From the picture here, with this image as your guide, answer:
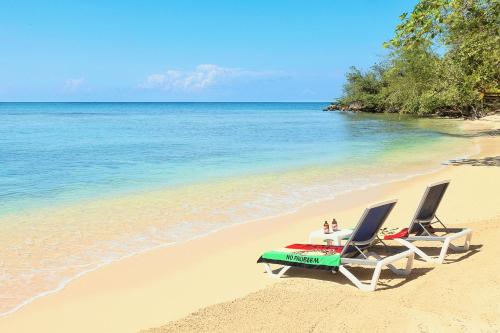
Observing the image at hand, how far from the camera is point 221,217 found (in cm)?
1113

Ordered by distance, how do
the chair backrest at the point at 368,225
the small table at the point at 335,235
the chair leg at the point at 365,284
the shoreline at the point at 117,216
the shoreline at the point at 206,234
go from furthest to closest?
the small table at the point at 335,235
the shoreline at the point at 117,216
the shoreline at the point at 206,234
the chair backrest at the point at 368,225
the chair leg at the point at 365,284

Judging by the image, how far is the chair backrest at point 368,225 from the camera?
255 inches

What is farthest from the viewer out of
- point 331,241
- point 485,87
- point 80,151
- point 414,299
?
point 80,151

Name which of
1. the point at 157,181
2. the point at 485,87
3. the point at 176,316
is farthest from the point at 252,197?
the point at 485,87

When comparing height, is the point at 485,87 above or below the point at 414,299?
above

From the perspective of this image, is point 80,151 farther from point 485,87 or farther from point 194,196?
point 485,87

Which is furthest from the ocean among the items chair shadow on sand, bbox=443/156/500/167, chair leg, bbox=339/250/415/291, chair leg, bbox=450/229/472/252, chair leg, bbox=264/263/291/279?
chair leg, bbox=450/229/472/252

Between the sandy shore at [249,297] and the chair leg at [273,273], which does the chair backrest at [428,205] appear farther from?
the chair leg at [273,273]

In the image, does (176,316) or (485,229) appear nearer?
(176,316)

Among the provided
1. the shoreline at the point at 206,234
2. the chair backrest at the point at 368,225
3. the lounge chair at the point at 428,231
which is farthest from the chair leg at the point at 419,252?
the shoreline at the point at 206,234

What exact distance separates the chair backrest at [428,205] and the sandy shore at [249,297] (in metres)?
0.70

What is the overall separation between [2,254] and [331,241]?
17.3 ft

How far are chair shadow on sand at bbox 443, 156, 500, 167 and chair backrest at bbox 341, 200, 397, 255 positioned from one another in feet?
41.8

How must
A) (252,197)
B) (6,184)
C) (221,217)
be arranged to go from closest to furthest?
(221,217), (252,197), (6,184)
